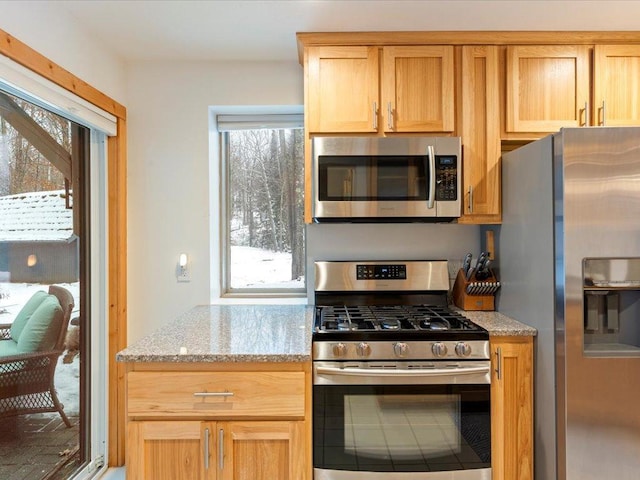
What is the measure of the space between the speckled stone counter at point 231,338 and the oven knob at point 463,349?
0.61 meters

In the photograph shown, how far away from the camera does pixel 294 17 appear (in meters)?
2.02

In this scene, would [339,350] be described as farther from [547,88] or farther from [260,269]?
[547,88]

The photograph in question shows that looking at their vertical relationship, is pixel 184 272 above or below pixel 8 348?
above

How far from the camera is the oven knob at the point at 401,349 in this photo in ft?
5.81

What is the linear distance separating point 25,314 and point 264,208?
135cm

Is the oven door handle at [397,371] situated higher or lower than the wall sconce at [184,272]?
lower

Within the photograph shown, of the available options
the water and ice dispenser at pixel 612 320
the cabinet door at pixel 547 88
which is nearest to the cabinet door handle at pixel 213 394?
the water and ice dispenser at pixel 612 320

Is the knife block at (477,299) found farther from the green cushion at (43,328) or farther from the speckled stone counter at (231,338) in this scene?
the green cushion at (43,328)

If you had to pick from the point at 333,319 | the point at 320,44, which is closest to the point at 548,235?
the point at 333,319

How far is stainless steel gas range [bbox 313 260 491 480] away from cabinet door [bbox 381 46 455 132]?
102cm

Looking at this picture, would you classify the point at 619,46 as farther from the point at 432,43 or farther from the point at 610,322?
the point at 610,322

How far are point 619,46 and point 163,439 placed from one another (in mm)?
2705

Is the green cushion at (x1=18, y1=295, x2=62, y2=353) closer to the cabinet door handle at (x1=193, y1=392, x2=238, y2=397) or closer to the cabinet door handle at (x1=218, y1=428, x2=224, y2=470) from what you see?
the cabinet door handle at (x1=193, y1=392, x2=238, y2=397)

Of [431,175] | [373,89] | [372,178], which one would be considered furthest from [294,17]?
[431,175]
